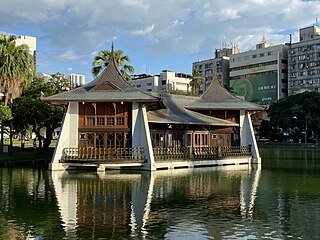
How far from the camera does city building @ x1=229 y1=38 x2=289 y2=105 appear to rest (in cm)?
12212

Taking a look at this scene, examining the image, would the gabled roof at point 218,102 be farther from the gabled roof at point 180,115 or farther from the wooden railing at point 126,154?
the wooden railing at point 126,154

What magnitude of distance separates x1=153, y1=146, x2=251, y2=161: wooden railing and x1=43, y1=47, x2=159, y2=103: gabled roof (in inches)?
173

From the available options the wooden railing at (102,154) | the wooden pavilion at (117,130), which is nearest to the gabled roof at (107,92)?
the wooden pavilion at (117,130)

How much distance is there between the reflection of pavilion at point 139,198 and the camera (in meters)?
12.9

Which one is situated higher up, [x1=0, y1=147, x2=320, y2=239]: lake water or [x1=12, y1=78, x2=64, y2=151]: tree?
[x1=12, y1=78, x2=64, y2=151]: tree

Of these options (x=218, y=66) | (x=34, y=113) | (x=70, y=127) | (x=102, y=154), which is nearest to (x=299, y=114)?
(x=34, y=113)

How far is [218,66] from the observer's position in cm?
14362

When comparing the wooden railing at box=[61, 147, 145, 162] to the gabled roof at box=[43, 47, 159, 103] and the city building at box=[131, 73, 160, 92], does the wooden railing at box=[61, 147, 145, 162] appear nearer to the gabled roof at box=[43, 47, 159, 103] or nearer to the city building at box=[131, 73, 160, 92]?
the gabled roof at box=[43, 47, 159, 103]

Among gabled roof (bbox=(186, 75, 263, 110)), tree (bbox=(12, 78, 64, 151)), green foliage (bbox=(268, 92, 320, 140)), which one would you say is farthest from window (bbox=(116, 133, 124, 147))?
green foliage (bbox=(268, 92, 320, 140))

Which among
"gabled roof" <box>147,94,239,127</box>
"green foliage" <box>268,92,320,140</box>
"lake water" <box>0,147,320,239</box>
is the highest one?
"green foliage" <box>268,92,320,140</box>

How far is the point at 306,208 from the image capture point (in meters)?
15.9

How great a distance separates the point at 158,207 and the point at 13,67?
24357 mm

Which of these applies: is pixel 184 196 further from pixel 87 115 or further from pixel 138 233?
pixel 87 115

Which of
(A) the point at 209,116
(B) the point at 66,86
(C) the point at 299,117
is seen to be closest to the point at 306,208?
(A) the point at 209,116
